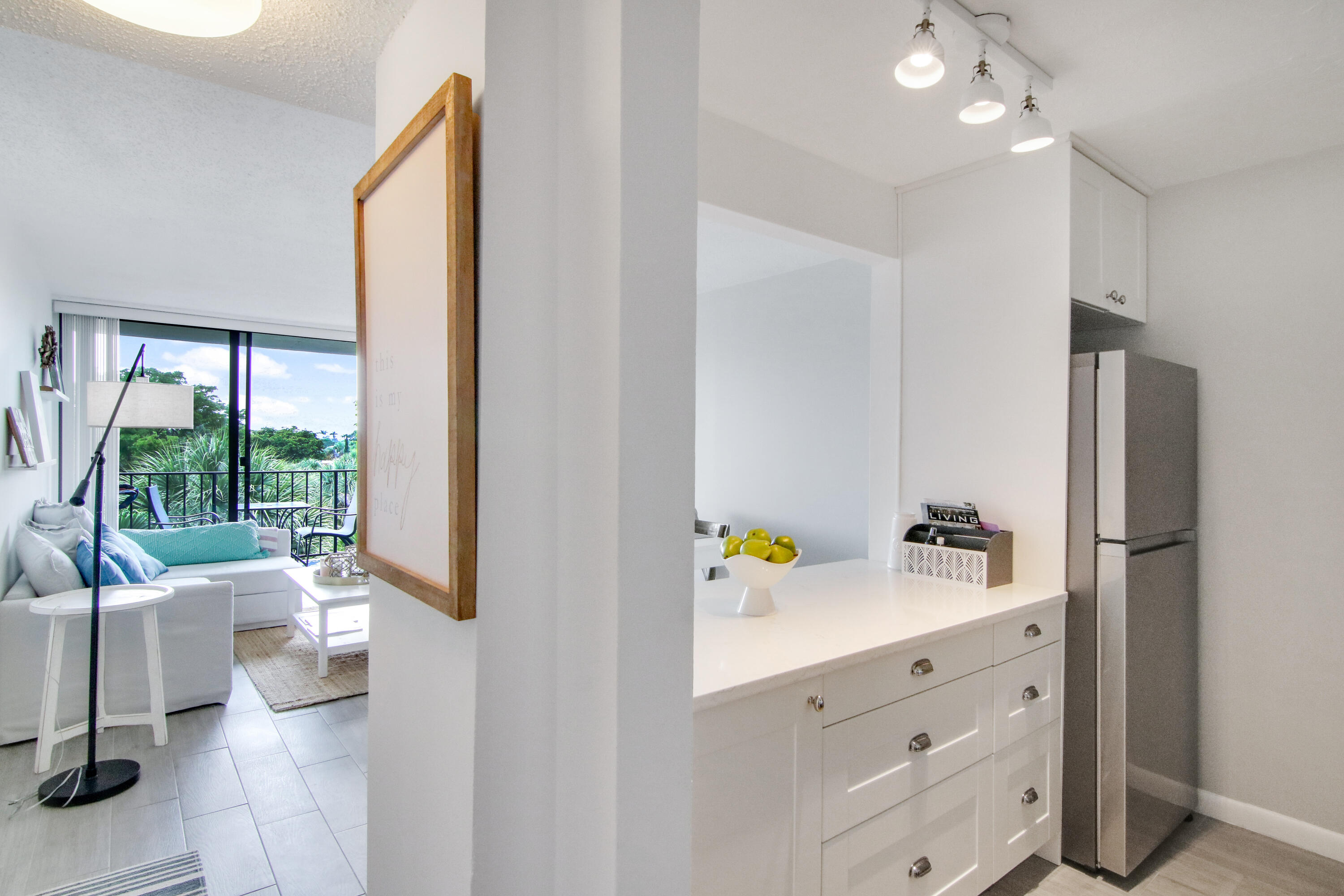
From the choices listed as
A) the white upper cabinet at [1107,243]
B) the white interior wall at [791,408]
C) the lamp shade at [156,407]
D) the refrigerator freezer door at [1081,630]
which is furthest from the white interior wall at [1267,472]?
the lamp shade at [156,407]

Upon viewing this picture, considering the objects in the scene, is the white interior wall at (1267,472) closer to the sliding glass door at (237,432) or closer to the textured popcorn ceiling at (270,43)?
the textured popcorn ceiling at (270,43)

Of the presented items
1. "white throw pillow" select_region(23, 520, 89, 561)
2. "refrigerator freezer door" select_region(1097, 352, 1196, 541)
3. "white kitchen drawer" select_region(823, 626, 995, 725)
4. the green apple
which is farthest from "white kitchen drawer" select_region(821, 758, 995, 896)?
"white throw pillow" select_region(23, 520, 89, 561)

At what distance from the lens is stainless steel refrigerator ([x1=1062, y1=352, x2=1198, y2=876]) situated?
6.86 feet

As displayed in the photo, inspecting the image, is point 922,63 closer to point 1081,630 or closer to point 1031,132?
point 1031,132

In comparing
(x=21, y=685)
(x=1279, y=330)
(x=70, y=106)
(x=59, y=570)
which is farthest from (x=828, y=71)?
(x=21, y=685)

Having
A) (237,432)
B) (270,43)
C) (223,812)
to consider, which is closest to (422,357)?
(270,43)

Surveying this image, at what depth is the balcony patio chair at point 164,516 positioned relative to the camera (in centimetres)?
591

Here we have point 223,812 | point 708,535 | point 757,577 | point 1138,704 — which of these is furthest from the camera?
point 708,535

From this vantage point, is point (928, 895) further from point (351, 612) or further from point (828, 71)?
point (351, 612)

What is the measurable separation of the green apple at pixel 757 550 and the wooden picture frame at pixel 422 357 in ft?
3.10

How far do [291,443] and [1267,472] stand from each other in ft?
24.8

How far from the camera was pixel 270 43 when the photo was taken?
1488mm

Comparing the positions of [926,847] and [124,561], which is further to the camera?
[124,561]

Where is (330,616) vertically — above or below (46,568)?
below
